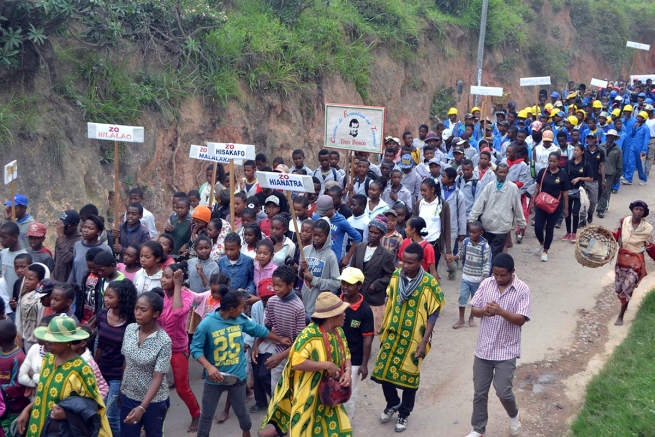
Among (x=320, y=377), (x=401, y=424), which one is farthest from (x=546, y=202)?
(x=320, y=377)

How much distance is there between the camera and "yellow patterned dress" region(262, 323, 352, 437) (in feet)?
16.7

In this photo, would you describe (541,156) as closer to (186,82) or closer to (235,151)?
(186,82)

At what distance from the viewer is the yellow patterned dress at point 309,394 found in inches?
201

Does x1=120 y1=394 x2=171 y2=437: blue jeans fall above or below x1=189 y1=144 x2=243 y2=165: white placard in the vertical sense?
below

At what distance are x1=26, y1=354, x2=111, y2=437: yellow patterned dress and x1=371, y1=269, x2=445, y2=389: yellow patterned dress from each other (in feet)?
8.55

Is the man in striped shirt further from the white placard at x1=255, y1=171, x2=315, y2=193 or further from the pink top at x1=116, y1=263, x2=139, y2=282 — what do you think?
the pink top at x1=116, y1=263, x2=139, y2=282

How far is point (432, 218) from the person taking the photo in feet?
31.5

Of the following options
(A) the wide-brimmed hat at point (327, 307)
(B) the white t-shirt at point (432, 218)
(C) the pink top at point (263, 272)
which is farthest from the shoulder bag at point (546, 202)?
(A) the wide-brimmed hat at point (327, 307)

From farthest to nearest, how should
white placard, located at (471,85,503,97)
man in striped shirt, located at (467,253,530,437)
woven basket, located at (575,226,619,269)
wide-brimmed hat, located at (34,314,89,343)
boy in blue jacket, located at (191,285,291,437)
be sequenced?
white placard, located at (471,85,503,97)
woven basket, located at (575,226,619,269)
man in striped shirt, located at (467,253,530,437)
boy in blue jacket, located at (191,285,291,437)
wide-brimmed hat, located at (34,314,89,343)

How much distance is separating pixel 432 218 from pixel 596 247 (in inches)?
80.1

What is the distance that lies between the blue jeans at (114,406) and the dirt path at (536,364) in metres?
0.89

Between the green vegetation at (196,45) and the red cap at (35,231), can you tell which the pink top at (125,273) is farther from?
the green vegetation at (196,45)

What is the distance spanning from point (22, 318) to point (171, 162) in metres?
6.49

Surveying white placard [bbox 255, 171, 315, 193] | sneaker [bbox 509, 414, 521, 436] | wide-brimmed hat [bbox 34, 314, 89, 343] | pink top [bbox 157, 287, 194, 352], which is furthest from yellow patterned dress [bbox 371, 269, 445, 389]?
wide-brimmed hat [bbox 34, 314, 89, 343]
